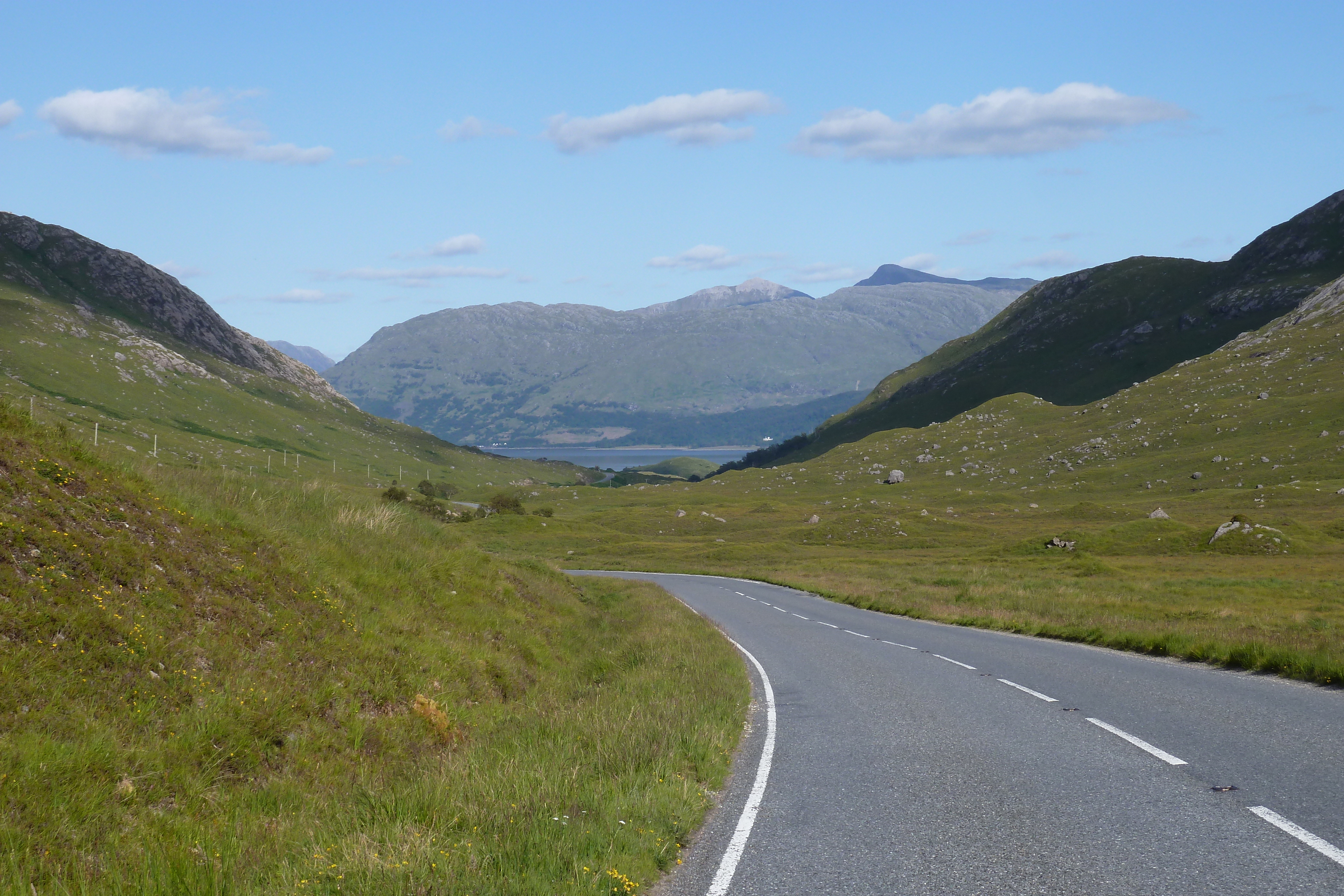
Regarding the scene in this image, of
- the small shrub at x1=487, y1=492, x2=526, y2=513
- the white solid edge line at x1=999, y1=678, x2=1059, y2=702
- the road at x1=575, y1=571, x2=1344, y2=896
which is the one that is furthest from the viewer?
the small shrub at x1=487, y1=492, x2=526, y2=513

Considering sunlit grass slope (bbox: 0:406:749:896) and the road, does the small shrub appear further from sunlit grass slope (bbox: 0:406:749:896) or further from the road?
the road

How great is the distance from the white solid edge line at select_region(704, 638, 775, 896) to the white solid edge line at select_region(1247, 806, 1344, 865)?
4.32m

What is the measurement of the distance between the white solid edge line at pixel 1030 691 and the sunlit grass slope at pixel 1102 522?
4.84 metres

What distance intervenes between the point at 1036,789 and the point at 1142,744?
2.65 metres

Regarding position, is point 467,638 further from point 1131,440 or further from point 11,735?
point 1131,440

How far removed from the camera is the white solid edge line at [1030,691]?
14.5m

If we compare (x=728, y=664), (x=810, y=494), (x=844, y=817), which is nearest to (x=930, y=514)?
(x=810, y=494)

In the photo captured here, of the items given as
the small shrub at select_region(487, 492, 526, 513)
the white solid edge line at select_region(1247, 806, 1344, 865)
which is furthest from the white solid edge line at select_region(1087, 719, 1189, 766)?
the small shrub at select_region(487, 492, 526, 513)

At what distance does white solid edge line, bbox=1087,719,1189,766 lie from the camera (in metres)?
9.89

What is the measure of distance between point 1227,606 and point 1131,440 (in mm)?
137373

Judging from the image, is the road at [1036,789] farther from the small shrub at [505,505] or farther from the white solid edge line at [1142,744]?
the small shrub at [505,505]

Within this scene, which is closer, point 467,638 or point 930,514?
point 467,638

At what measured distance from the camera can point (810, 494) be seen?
573ft

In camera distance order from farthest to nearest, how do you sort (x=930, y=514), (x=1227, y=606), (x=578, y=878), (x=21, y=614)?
(x=930, y=514)
(x=1227, y=606)
(x=21, y=614)
(x=578, y=878)
